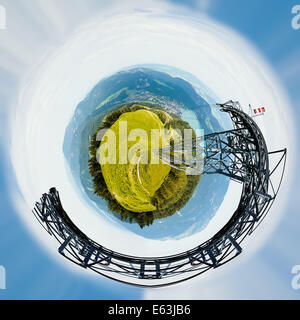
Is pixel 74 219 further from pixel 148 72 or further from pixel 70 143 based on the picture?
pixel 148 72

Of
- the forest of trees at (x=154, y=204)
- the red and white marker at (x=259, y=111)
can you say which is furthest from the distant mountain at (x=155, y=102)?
the red and white marker at (x=259, y=111)

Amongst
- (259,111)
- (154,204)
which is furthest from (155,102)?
(154,204)

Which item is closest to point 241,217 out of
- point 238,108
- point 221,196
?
point 221,196

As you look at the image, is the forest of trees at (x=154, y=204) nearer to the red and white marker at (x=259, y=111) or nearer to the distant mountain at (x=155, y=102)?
the distant mountain at (x=155, y=102)

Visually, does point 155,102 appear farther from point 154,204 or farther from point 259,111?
point 154,204

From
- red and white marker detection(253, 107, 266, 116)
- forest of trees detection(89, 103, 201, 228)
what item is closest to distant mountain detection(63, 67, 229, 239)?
forest of trees detection(89, 103, 201, 228)

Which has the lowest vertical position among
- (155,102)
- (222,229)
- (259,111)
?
(222,229)

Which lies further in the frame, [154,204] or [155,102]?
[154,204]

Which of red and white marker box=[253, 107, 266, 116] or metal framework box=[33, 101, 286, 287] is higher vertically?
red and white marker box=[253, 107, 266, 116]

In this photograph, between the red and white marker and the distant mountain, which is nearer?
the red and white marker

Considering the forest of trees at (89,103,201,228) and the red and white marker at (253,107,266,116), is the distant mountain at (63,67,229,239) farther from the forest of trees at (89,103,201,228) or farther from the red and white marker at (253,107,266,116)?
the red and white marker at (253,107,266,116)
